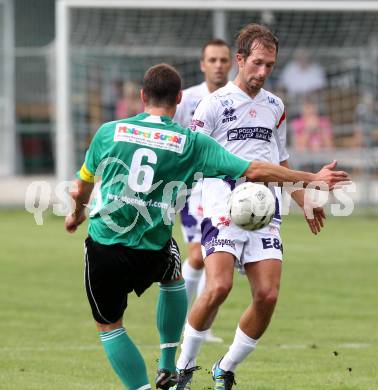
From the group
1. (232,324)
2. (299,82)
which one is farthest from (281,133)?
(299,82)

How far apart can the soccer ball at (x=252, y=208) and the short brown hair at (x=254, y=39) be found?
1.22 meters

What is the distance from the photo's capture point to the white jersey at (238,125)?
7.91 m

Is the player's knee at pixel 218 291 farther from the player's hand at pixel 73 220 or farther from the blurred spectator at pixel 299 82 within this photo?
the blurred spectator at pixel 299 82

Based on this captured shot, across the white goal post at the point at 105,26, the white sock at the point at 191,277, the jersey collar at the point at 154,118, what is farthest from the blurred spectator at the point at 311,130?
the jersey collar at the point at 154,118

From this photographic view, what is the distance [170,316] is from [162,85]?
5.07 ft

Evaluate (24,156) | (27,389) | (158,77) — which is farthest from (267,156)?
(24,156)

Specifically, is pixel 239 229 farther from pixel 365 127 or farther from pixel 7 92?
pixel 7 92

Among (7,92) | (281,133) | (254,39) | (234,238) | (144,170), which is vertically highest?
(254,39)

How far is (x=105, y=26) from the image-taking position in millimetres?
23578

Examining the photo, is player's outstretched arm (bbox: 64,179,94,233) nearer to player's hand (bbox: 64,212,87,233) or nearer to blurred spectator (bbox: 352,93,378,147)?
player's hand (bbox: 64,212,87,233)

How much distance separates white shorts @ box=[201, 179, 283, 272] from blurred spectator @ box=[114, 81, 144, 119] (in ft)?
46.8

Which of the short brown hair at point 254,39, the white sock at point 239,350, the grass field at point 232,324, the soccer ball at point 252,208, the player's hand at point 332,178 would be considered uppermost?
the short brown hair at point 254,39

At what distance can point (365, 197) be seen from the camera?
77.0 ft

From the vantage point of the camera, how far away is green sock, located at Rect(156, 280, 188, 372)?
747 cm
